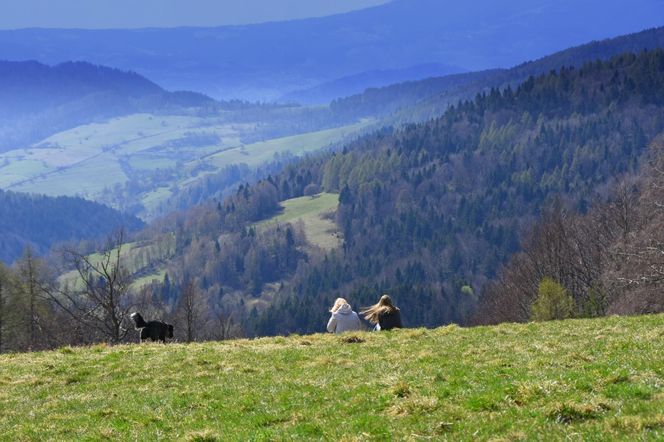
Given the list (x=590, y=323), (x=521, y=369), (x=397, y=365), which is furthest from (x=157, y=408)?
(x=590, y=323)

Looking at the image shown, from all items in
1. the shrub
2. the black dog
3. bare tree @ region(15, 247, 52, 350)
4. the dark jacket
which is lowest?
the shrub

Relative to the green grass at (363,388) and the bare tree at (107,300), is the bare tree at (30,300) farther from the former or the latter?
the green grass at (363,388)

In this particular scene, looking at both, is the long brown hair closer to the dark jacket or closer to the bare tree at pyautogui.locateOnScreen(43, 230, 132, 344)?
the dark jacket

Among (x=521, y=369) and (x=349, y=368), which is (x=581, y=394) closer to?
(x=521, y=369)

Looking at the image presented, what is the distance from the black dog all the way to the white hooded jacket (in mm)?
7317

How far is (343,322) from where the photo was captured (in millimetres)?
31062

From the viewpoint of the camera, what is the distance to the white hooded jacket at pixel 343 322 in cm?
3105

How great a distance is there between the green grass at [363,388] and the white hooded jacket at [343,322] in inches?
106

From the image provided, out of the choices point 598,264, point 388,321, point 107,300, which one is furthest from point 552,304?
point 388,321

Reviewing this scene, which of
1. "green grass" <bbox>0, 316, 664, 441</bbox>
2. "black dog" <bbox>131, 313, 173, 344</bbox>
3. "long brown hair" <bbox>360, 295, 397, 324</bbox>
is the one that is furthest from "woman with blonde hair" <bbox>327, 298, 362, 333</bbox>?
"black dog" <bbox>131, 313, 173, 344</bbox>

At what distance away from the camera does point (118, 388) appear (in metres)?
21.2

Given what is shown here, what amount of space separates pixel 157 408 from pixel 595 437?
10.5 metres

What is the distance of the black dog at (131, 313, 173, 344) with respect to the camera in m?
31.8

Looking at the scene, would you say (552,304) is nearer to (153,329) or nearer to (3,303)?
(153,329)
